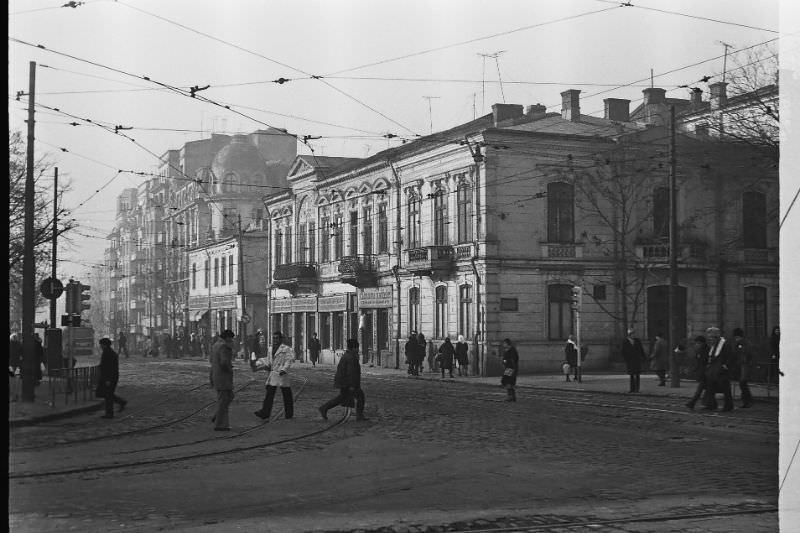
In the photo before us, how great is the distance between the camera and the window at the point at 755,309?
3838 cm

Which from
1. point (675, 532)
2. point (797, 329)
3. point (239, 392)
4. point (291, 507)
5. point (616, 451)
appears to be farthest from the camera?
point (239, 392)

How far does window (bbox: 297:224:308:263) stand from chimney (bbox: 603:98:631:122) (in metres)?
13.3

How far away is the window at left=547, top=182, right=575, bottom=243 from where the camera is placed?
1496 inches

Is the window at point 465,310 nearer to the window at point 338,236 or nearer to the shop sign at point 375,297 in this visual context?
the shop sign at point 375,297

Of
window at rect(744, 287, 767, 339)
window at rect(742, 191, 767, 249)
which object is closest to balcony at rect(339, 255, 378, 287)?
window at rect(742, 191, 767, 249)

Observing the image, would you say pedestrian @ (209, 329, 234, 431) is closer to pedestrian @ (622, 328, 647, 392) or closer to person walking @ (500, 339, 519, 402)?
person walking @ (500, 339, 519, 402)

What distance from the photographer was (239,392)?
1043 inches

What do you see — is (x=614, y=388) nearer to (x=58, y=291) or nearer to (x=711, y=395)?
(x=711, y=395)

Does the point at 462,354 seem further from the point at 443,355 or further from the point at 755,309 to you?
the point at 755,309

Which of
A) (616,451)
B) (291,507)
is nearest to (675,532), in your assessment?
(291,507)

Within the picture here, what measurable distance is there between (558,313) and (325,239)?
35.2 ft

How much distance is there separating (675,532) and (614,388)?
20156 mm

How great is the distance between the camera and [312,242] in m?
43.9

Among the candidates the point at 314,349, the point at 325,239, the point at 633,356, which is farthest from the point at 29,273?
the point at 325,239
